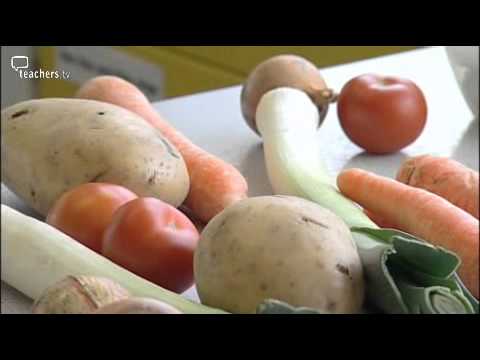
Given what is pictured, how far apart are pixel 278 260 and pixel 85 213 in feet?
0.67

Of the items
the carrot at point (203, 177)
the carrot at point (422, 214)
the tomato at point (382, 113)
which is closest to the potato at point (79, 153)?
the carrot at point (203, 177)

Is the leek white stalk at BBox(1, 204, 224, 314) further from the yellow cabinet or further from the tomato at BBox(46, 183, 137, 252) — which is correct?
the yellow cabinet

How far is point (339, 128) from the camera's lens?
1.13 m

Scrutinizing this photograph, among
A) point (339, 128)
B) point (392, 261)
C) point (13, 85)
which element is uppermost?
point (392, 261)

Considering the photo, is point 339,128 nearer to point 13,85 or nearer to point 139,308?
point 139,308

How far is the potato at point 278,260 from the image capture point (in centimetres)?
56

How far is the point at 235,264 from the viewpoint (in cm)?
58

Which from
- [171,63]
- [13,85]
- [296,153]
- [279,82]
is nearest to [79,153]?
[296,153]

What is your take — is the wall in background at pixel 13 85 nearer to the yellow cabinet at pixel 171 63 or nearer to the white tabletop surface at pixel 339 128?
the yellow cabinet at pixel 171 63

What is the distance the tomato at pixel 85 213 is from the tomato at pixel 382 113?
0.38 meters
